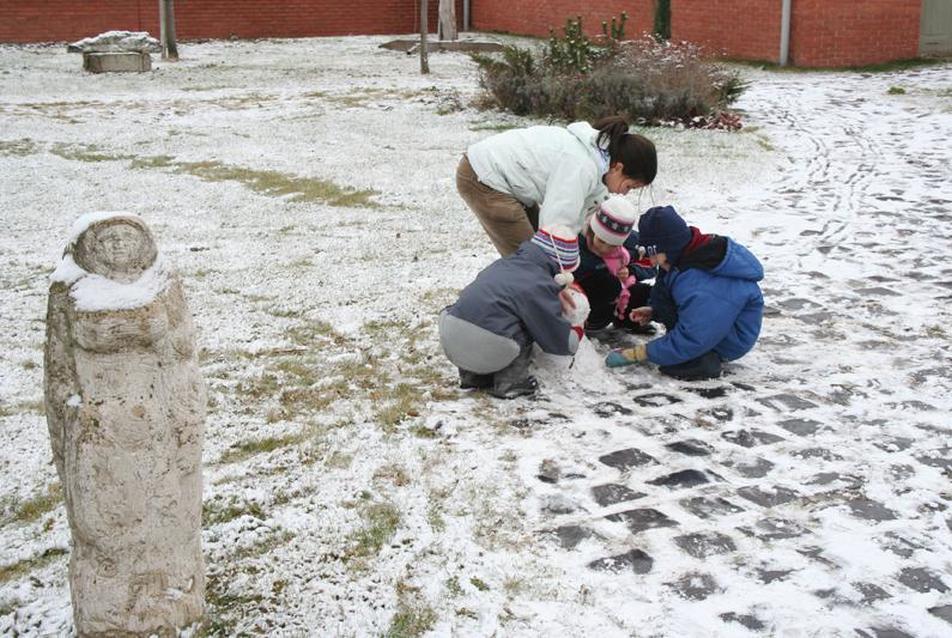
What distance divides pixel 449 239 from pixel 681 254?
10.3ft

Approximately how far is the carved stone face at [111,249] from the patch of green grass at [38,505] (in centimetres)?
165

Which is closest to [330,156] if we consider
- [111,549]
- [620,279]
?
[620,279]

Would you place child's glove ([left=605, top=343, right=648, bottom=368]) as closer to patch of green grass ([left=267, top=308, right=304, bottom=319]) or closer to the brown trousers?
the brown trousers

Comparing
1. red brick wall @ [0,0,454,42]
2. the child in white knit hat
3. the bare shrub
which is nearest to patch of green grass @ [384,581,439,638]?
the child in white knit hat

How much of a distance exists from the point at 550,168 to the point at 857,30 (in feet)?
49.1

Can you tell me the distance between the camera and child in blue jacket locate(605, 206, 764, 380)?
5156 mm

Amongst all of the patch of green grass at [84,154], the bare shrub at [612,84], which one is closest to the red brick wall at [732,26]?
the bare shrub at [612,84]

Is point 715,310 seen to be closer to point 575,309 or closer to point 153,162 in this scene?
point 575,309

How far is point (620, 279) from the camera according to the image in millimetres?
5656

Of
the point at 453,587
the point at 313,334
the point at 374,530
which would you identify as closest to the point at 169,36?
the point at 313,334

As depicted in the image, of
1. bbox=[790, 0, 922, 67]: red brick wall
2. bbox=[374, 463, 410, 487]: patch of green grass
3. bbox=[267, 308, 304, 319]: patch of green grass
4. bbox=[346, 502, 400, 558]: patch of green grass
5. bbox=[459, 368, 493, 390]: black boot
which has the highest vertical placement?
bbox=[790, 0, 922, 67]: red brick wall

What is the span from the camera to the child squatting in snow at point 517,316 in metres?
4.83

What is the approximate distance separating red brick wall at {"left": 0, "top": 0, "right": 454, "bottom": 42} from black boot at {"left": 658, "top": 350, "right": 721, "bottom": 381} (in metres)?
23.6

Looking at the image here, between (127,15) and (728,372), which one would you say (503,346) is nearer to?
(728,372)
